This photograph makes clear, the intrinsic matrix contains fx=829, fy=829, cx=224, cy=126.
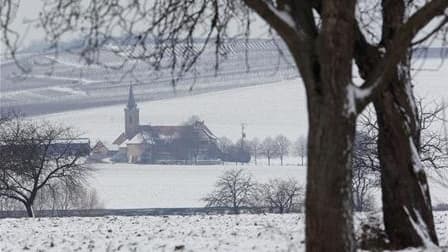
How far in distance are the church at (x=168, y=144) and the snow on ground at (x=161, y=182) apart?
11.9m

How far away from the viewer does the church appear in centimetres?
16388

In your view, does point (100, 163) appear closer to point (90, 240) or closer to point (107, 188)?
point (107, 188)

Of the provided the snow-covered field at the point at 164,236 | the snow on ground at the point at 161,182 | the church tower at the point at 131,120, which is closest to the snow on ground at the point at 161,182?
the snow on ground at the point at 161,182

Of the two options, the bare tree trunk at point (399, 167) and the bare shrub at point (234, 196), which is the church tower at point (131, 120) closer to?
the bare shrub at point (234, 196)

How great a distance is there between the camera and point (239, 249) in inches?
425

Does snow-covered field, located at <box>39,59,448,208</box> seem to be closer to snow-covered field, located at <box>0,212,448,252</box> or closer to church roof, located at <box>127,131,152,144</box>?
church roof, located at <box>127,131,152,144</box>

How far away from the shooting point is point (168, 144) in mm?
168125

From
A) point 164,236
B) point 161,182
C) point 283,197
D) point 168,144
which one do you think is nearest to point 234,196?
point 283,197

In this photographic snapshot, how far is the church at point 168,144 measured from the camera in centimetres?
16388

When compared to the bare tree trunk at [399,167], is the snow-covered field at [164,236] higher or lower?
lower

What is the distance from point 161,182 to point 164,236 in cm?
11465

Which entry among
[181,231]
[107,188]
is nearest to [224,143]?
[107,188]

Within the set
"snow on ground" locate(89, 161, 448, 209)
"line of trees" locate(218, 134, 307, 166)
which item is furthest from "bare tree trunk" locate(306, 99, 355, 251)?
"line of trees" locate(218, 134, 307, 166)

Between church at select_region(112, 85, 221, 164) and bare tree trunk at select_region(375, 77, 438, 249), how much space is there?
148 metres
